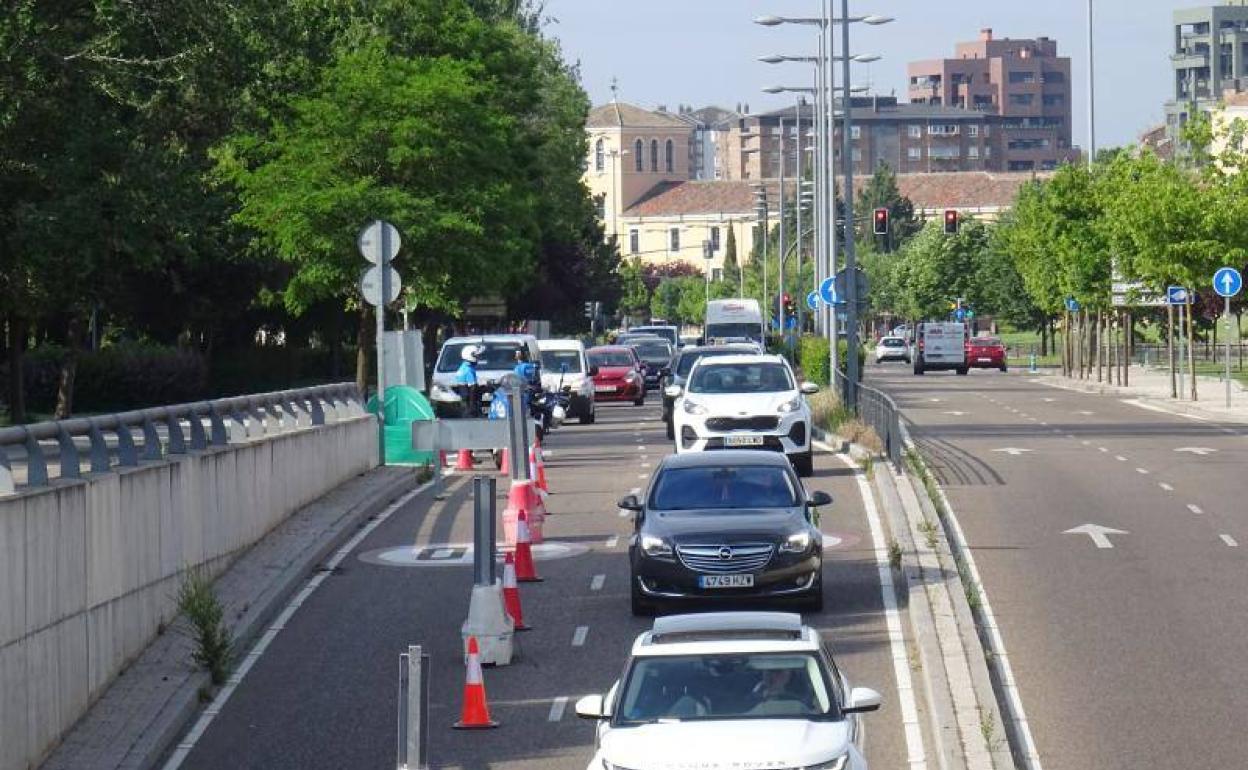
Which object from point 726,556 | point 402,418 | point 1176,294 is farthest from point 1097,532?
point 1176,294

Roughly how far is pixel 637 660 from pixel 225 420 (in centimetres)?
1136

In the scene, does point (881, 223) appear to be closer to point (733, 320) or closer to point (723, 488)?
point (733, 320)

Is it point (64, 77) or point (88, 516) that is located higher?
point (64, 77)

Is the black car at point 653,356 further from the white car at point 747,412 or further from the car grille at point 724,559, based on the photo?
the car grille at point 724,559

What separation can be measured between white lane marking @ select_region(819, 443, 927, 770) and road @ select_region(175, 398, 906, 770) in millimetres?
75

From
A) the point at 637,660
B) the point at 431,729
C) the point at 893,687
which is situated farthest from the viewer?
the point at 893,687

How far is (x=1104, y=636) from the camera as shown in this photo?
683 inches

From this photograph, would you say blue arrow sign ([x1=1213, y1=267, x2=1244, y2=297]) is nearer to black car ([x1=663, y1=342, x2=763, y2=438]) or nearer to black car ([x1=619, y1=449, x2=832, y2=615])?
black car ([x1=663, y1=342, x2=763, y2=438])

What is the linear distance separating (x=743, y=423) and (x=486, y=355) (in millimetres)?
12306

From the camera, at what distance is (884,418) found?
33.6 meters

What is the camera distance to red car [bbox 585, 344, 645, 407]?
60000 millimetres

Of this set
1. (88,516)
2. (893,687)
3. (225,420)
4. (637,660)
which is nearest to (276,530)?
(225,420)

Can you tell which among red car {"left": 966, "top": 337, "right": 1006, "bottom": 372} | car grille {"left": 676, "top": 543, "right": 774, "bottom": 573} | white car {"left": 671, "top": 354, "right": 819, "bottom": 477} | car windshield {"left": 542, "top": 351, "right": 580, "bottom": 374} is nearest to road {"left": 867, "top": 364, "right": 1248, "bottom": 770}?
car grille {"left": 676, "top": 543, "right": 774, "bottom": 573}

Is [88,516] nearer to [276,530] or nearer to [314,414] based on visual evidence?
[276,530]
